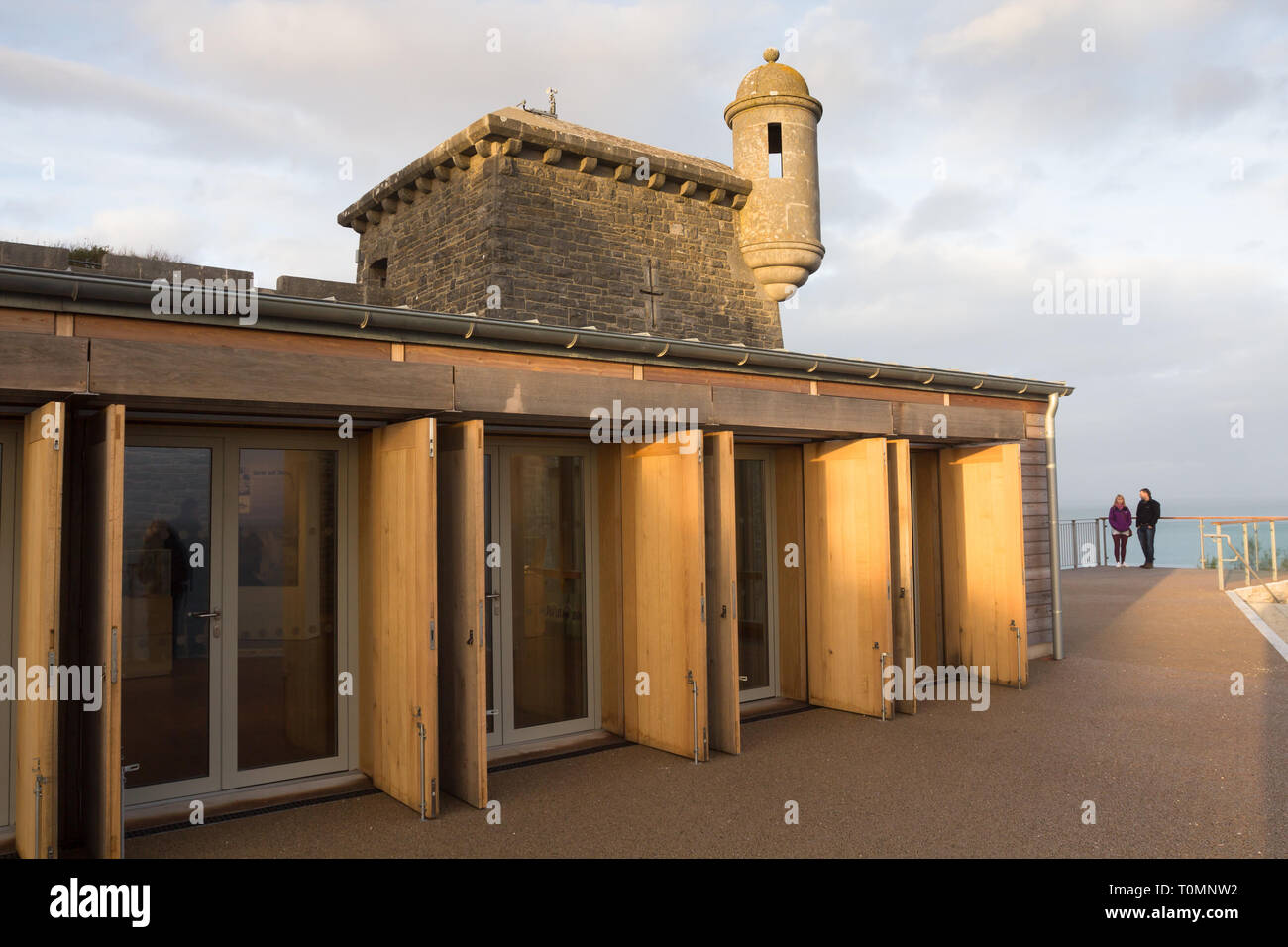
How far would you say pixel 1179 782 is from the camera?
568 cm

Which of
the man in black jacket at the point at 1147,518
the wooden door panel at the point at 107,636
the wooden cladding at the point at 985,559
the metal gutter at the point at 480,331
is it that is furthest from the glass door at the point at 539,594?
the man in black jacket at the point at 1147,518

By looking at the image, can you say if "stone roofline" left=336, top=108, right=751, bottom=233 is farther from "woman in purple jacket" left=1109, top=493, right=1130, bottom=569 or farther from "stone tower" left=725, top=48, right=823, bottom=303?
"woman in purple jacket" left=1109, top=493, right=1130, bottom=569

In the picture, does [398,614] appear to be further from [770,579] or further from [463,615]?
[770,579]

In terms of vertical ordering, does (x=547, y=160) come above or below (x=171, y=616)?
above

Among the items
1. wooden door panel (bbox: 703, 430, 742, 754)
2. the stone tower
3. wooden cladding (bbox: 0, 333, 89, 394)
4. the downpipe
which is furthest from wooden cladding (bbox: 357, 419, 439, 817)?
the stone tower

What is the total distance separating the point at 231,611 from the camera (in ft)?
18.2

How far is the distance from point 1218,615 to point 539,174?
38.8 feet

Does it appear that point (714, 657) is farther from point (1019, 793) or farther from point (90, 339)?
point (90, 339)

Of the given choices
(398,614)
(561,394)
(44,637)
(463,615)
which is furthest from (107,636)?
(561,394)

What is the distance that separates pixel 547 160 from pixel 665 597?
9.21 metres

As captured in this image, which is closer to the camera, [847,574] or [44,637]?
[44,637]

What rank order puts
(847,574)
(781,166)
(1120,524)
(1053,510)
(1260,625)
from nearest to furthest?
1. (847,574)
2. (1053,510)
3. (1260,625)
4. (781,166)
5. (1120,524)

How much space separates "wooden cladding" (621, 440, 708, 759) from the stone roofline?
8094 mm
